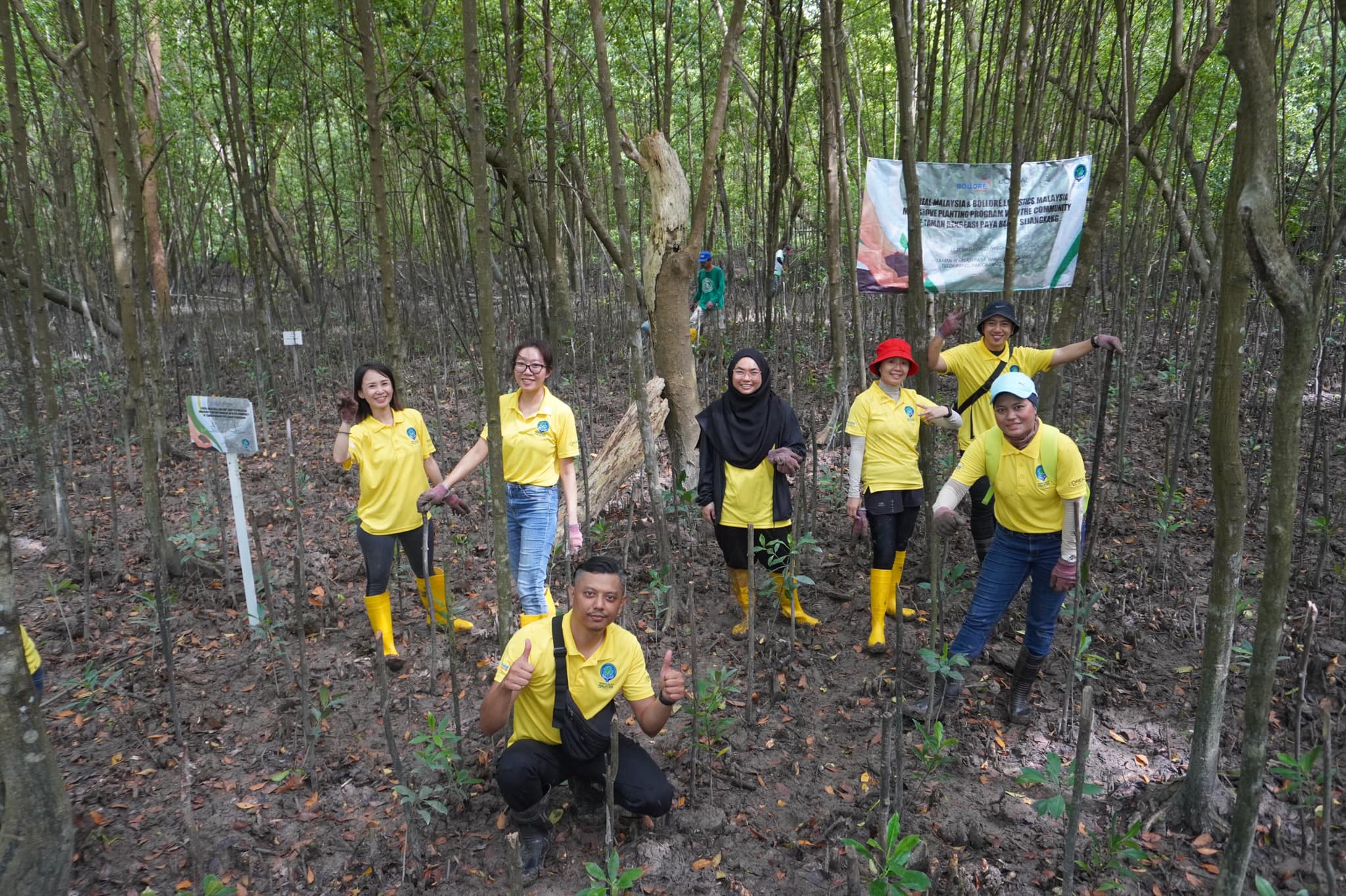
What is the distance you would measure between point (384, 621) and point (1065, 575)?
284 centimetres

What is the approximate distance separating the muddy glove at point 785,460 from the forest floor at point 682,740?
32.9 inches

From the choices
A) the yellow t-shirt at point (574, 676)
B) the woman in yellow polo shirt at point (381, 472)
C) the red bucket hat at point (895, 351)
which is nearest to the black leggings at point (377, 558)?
the woman in yellow polo shirt at point (381, 472)

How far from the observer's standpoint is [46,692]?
10.7 feet

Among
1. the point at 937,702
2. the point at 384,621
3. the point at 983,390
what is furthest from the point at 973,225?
the point at 384,621

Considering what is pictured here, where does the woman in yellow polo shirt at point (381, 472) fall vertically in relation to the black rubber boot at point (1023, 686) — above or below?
above

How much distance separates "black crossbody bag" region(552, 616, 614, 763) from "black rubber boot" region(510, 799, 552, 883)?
21 centimetres

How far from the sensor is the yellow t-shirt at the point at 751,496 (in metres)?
3.48

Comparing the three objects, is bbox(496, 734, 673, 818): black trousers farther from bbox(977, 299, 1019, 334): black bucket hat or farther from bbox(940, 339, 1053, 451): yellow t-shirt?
bbox(977, 299, 1019, 334): black bucket hat

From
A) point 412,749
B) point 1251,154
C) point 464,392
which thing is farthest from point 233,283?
point 1251,154

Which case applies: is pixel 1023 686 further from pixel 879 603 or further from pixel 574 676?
pixel 574 676

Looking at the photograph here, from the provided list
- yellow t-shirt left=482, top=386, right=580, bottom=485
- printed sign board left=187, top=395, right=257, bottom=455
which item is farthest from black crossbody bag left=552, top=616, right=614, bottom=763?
printed sign board left=187, top=395, right=257, bottom=455

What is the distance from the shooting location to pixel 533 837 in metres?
2.41

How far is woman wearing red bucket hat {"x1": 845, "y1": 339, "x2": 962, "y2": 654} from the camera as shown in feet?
11.6

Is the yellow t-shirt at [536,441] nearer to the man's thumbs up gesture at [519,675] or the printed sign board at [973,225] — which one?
the man's thumbs up gesture at [519,675]
